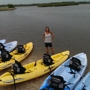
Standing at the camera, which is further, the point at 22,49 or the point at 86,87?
the point at 22,49

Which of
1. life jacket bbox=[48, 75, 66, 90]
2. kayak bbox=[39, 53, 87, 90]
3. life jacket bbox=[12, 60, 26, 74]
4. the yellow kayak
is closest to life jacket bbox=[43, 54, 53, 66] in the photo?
kayak bbox=[39, 53, 87, 90]

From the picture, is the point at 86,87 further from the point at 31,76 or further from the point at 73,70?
the point at 31,76

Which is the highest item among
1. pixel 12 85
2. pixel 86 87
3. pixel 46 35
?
pixel 46 35

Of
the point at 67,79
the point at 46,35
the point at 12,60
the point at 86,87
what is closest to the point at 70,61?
the point at 67,79

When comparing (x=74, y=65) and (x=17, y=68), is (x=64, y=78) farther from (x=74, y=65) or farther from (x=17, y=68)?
(x=17, y=68)

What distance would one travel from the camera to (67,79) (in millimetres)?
6758

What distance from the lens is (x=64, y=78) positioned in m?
6.82

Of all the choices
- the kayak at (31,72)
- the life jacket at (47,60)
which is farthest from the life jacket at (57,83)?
the life jacket at (47,60)

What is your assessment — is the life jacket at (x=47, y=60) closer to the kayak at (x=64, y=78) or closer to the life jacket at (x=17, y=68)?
the kayak at (x=64, y=78)

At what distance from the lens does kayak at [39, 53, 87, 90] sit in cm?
598

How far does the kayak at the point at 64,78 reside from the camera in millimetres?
5977

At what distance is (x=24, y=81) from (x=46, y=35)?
10.3 feet

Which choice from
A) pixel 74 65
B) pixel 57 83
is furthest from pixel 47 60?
pixel 57 83

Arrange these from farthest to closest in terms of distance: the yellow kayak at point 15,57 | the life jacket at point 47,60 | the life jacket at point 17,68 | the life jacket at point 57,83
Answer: the yellow kayak at point 15,57
the life jacket at point 47,60
the life jacket at point 17,68
the life jacket at point 57,83
